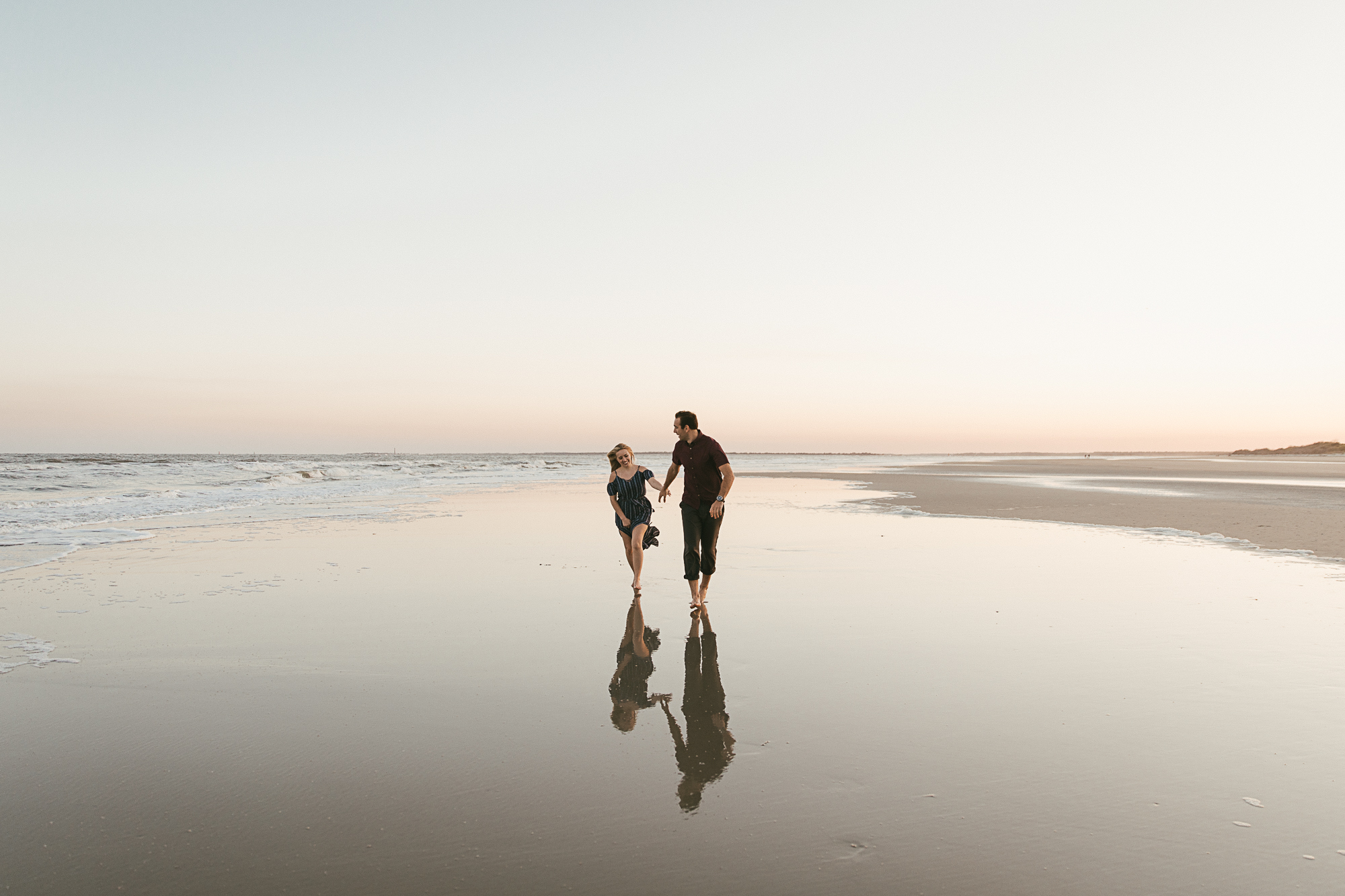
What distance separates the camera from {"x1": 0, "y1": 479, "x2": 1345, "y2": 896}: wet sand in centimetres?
293

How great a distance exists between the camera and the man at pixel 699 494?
8.02 m

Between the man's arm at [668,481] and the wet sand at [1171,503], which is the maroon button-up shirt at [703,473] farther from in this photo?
the wet sand at [1171,503]

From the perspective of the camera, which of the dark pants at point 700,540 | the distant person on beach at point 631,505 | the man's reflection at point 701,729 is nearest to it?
the man's reflection at point 701,729

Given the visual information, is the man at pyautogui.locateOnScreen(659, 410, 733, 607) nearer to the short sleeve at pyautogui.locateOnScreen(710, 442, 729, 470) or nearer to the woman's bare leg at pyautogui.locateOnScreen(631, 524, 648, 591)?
the short sleeve at pyautogui.locateOnScreen(710, 442, 729, 470)

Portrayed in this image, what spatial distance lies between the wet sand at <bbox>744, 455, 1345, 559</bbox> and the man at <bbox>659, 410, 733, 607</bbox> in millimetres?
8544

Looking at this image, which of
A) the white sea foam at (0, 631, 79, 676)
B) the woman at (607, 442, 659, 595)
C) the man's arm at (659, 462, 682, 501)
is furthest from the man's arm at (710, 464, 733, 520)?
the white sea foam at (0, 631, 79, 676)

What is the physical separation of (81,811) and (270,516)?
1457 centimetres

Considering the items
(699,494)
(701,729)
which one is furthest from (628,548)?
(701,729)

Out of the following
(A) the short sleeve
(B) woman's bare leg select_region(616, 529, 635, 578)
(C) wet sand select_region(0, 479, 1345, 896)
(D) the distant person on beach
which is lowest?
(C) wet sand select_region(0, 479, 1345, 896)

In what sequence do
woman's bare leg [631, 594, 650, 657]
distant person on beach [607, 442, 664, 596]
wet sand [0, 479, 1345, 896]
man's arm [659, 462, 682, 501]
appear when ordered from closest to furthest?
1. wet sand [0, 479, 1345, 896]
2. woman's bare leg [631, 594, 650, 657]
3. man's arm [659, 462, 682, 501]
4. distant person on beach [607, 442, 664, 596]

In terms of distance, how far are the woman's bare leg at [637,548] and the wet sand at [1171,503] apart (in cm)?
919

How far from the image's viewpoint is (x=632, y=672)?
5.52 m

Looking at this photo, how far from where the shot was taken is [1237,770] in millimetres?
3729

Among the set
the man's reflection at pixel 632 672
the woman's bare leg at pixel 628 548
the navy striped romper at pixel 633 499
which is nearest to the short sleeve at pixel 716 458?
the navy striped romper at pixel 633 499
